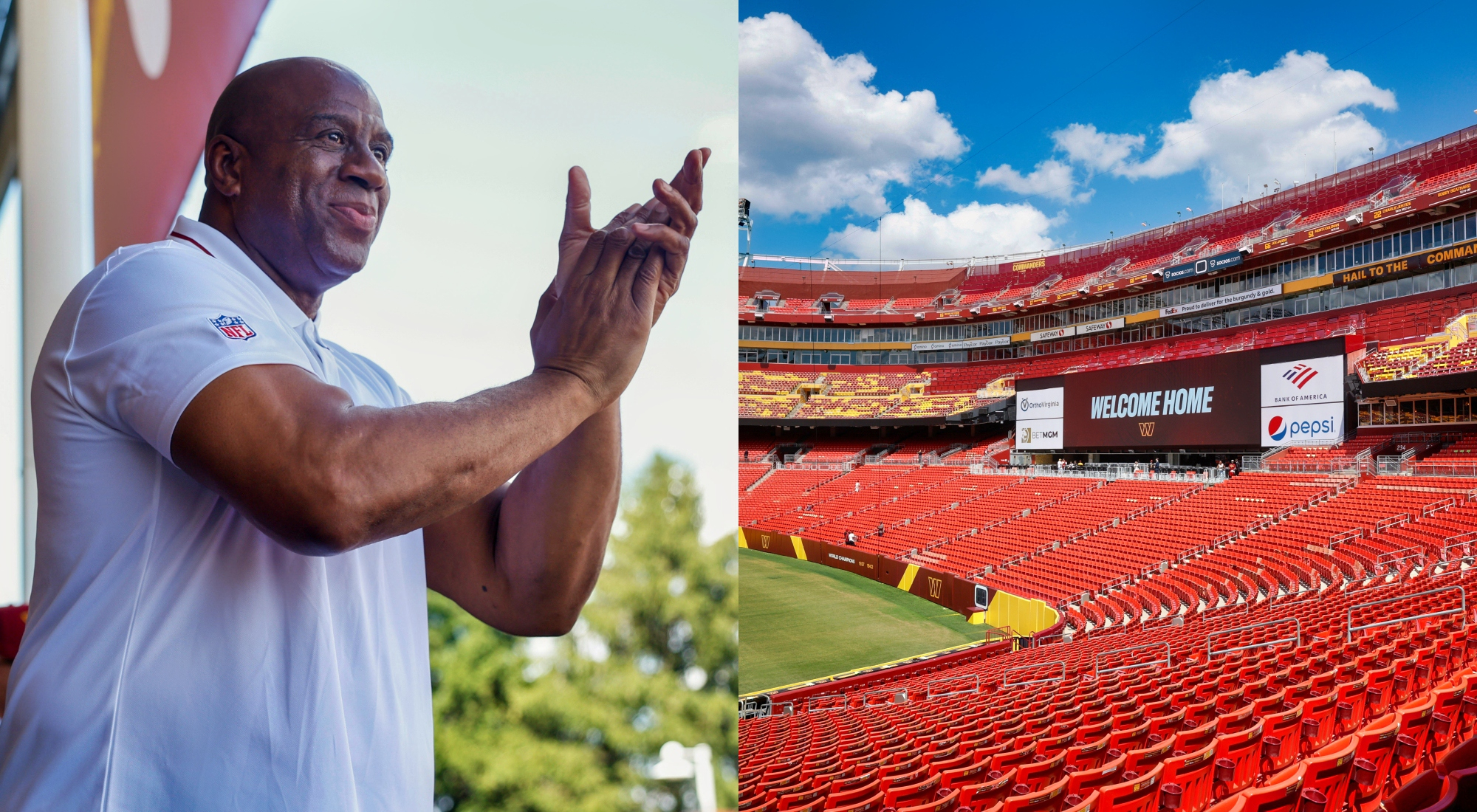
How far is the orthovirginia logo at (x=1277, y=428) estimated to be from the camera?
59.1 feet

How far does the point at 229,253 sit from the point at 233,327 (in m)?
0.23

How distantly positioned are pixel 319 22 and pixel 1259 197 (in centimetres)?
3284

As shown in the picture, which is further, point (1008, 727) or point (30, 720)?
point (1008, 727)

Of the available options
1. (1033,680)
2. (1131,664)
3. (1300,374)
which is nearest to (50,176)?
(1033,680)

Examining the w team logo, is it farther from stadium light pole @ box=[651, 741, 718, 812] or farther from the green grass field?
stadium light pole @ box=[651, 741, 718, 812]

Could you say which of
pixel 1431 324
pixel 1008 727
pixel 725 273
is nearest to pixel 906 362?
pixel 1431 324

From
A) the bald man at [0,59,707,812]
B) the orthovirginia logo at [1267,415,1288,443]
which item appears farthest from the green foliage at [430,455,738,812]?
the orthovirginia logo at [1267,415,1288,443]

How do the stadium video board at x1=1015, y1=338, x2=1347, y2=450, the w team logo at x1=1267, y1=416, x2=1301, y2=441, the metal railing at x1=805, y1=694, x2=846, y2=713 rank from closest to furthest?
the metal railing at x1=805, y1=694, x2=846, y2=713, the stadium video board at x1=1015, y1=338, x2=1347, y2=450, the w team logo at x1=1267, y1=416, x2=1301, y2=441

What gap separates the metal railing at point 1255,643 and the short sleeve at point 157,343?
24.9 feet

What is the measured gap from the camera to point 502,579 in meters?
0.96

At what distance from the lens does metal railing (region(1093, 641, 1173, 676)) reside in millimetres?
6945

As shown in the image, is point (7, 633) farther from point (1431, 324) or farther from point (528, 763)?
point (1431, 324)

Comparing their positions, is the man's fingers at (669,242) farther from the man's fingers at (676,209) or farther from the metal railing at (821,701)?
the metal railing at (821,701)

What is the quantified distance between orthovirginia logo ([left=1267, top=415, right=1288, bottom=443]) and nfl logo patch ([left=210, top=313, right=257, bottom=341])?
2167 centimetres
